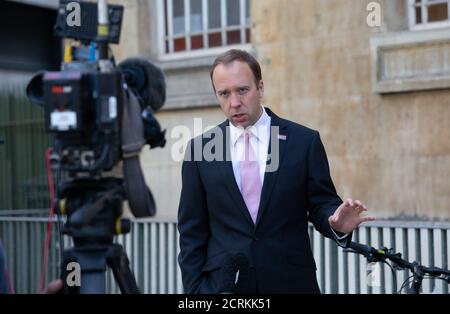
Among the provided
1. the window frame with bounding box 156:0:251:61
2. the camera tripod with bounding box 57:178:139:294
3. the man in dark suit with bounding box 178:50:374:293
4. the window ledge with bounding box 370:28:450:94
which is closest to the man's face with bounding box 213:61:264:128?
the man in dark suit with bounding box 178:50:374:293

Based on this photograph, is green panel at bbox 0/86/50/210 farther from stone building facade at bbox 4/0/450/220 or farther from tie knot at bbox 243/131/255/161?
tie knot at bbox 243/131/255/161

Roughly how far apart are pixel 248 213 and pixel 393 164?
190 inches

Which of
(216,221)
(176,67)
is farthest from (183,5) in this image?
(216,221)

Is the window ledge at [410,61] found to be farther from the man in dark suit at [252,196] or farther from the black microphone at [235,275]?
the black microphone at [235,275]

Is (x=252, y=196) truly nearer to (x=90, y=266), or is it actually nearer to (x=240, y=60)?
(x=240, y=60)

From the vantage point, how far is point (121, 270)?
6.41 meters

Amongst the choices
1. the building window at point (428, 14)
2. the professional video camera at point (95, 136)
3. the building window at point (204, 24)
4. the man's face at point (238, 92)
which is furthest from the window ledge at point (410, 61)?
the man's face at point (238, 92)

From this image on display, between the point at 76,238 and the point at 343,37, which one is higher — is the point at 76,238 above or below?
below

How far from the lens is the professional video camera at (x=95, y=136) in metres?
5.96

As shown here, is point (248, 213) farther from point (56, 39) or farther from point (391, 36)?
point (56, 39)

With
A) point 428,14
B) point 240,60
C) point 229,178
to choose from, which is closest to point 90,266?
point 229,178

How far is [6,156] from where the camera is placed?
444 inches
